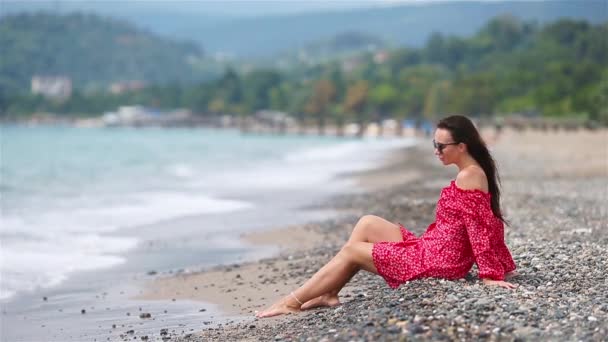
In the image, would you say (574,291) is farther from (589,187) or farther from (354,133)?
(354,133)

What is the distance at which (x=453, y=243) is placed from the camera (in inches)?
273

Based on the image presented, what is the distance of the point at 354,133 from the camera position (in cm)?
14638

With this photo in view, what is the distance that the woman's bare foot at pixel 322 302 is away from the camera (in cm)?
714

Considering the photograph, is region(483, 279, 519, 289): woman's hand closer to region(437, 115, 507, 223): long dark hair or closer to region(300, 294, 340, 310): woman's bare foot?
region(437, 115, 507, 223): long dark hair

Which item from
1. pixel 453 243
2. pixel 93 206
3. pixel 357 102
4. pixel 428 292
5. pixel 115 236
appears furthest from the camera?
pixel 357 102

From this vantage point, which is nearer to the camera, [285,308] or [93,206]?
[285,308]

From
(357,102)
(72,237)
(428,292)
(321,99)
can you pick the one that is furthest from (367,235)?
(321,99)

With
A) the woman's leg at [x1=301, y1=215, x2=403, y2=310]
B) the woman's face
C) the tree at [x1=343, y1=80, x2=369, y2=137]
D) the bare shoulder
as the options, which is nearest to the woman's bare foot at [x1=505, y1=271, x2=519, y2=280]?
the bare shoulder

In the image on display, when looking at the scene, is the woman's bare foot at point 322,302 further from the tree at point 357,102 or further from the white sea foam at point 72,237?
the tree at point 357,102

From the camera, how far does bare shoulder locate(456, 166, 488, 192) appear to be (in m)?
6.95

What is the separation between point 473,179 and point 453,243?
48 centimetres

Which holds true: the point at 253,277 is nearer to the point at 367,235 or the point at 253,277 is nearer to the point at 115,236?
the point at 367,235

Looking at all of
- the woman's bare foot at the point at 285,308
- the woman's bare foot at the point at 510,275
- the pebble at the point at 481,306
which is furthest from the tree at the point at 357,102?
the woman's bare foot at the point at 285,308

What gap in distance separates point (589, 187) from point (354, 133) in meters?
127
